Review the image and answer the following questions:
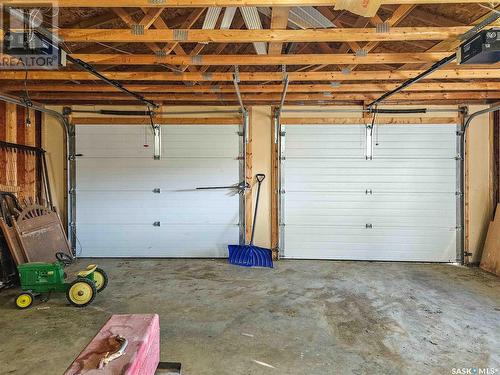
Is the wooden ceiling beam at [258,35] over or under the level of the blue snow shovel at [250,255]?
over

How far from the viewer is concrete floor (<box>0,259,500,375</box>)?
2.19 metres

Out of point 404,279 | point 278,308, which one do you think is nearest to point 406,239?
point 404,279

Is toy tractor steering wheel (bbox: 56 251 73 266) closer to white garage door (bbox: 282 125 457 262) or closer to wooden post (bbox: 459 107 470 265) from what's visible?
white garage door (bbox: 282 125 457 262)

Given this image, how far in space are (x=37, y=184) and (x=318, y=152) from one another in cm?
488

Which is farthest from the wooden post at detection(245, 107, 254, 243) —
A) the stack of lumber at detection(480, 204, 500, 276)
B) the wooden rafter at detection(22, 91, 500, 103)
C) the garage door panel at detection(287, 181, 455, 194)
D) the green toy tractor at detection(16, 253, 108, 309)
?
the stack of lumber at detection(480, 204, 500, 276)

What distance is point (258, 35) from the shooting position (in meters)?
2.45

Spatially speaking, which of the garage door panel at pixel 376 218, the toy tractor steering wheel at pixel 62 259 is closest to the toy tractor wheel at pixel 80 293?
the toy tractor steering wheel at pixel 62 259

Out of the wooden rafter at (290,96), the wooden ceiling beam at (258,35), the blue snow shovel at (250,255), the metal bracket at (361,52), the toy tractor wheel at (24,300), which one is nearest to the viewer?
the wooden ceiling beam at (258,35)

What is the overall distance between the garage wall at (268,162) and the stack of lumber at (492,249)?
21 cm

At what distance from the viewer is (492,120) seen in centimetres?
475

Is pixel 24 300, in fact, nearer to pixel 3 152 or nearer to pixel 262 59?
pixel 3 152

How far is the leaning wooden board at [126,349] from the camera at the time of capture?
1150 millimetres

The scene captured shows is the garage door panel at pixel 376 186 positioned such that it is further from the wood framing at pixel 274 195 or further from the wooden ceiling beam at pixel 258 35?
the wooden ceiling beam at pixel 258 35

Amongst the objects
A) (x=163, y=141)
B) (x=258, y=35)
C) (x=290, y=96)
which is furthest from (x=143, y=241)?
(x=258, y=35)
